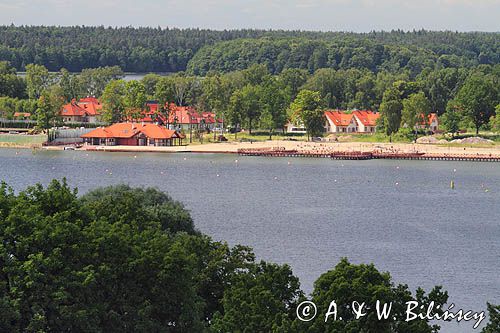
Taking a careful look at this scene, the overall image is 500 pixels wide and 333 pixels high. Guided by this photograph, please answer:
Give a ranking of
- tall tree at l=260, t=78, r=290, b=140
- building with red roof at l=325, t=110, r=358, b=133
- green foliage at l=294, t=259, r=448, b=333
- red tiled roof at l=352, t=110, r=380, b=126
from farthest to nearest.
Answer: building with red roof at l=325, t=110, r=358, b=133, red tiled roof at l=352, t=110, r=380, b=126, tall tree at l=260, t=78, r=290, b=140, green foliage at l=294, t=259, r=448, b=333

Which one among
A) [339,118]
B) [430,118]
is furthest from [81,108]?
[430,118]

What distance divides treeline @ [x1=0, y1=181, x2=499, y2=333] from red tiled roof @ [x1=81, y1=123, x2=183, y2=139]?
81.4m

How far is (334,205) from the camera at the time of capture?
65250 mm

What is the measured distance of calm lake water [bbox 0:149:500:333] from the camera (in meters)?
44.2

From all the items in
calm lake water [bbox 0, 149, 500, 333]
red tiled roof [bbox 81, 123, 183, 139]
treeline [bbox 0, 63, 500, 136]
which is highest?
treeline [bbox 0, 63, 500, 136]

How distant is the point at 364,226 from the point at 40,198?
31035 millimetres

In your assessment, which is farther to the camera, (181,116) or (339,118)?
(339,118)

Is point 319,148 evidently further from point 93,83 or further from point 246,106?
point 93,83

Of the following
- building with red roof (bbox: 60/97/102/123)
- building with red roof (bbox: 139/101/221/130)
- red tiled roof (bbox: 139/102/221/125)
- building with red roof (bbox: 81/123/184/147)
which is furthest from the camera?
building with red roof (bbox: 60/97/102/123)

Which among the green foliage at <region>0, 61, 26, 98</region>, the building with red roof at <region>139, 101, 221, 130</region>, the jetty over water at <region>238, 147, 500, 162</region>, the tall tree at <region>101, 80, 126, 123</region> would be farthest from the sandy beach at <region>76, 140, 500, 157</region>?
the green foliage at <region>0, 61, 26, 98</region>

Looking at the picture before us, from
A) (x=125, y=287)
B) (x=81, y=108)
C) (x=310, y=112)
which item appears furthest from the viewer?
(x=81, y=108)

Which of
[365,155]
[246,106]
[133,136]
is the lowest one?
[365,155]
